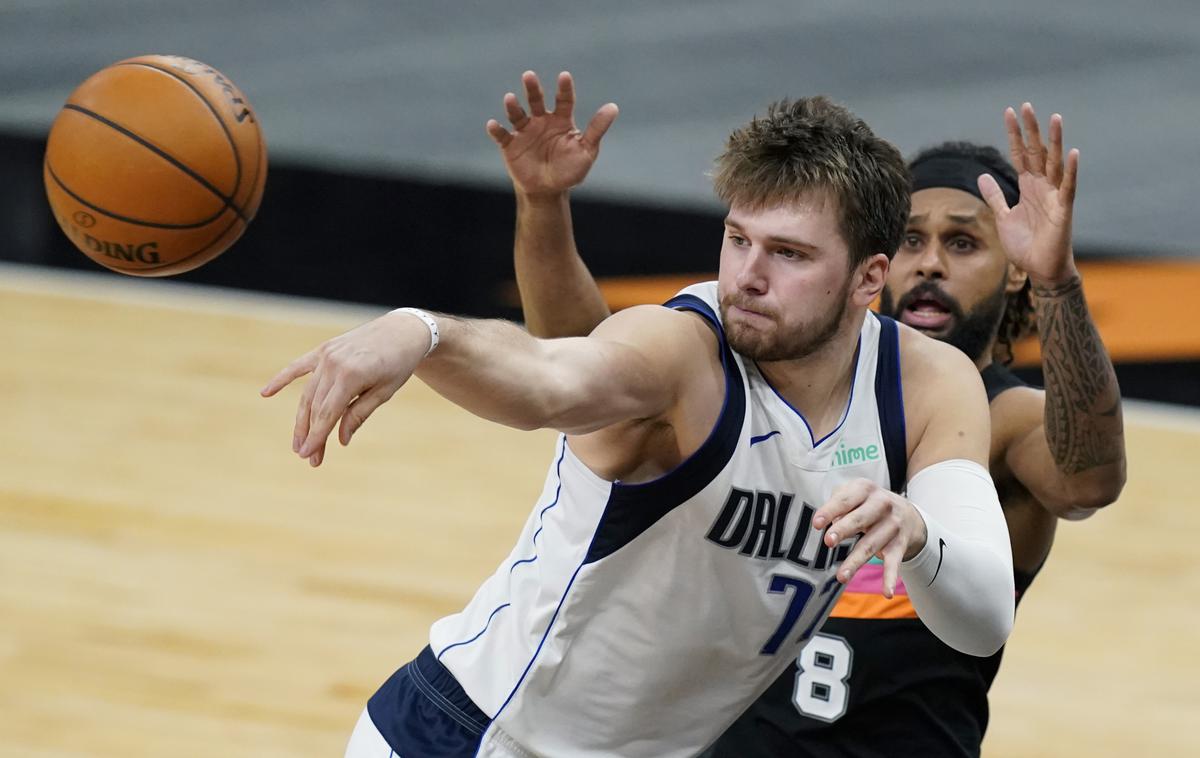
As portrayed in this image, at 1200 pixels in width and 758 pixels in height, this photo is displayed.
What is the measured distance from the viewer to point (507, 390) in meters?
2.76

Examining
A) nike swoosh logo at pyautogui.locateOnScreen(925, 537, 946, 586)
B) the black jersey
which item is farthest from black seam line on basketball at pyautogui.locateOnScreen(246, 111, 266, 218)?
nike swoosh logo at pyautogui.locateOnScreen(925, 537, 946, 586)

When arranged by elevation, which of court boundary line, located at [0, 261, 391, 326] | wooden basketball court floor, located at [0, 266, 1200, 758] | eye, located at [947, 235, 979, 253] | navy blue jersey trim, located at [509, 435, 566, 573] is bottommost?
wooden basketball court floor, located at [0, 266, 1200, 758]

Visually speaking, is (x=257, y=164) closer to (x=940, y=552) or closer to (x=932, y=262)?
(x=932, y=262)

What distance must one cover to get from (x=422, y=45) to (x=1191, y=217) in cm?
550

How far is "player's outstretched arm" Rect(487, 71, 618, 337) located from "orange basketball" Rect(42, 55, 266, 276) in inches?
24.4

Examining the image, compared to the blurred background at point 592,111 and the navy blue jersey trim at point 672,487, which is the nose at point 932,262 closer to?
the navy blue jersey trim at point 672,487

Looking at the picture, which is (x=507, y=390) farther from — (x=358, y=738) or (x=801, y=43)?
(x=801, y=43)

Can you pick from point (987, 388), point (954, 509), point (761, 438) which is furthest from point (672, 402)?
point (987, 388)

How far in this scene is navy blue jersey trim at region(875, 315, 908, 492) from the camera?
11.1ft

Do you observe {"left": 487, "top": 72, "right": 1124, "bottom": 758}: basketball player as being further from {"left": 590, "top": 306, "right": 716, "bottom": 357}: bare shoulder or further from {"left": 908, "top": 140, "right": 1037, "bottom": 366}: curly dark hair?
{"left": 590, "top": 306, "right": 716, "bottom": 357}: bare shoulder

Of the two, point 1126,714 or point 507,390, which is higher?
point 507,390

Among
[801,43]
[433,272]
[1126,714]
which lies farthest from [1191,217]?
[1126,714]

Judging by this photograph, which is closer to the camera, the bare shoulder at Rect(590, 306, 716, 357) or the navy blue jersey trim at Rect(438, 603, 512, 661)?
the bare shoulder at Rect(590, 306, 716, 357)

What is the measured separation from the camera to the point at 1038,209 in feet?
12.2
